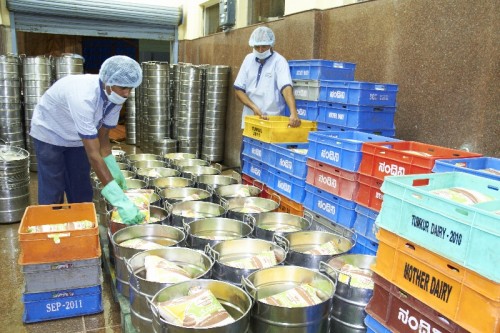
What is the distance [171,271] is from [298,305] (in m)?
0.58

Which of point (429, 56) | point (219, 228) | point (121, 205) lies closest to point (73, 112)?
point (121, 205)

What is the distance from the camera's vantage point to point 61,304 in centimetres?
249

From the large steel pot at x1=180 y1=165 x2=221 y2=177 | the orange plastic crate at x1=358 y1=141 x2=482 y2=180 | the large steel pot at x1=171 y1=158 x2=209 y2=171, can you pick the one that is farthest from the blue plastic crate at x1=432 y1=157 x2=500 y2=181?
the large steel pot at x1=171 y1=158 x2=209 y2=171

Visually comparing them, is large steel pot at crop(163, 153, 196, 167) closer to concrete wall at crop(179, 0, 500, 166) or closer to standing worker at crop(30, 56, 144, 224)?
standing worker at crop(30, 56, 144, 224)

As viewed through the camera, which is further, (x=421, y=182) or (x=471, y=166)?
(x=471, y=166)

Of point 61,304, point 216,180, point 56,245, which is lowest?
point 61,304

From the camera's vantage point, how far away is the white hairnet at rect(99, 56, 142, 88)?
8.13ft

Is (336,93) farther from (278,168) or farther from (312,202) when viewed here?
(312,202)

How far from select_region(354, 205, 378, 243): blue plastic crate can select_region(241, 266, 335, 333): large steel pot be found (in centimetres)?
58

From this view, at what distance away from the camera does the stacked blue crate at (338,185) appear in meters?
2.38

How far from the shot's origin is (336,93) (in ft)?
10.7

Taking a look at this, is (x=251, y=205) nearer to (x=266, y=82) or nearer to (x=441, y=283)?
(x=266, y=82)

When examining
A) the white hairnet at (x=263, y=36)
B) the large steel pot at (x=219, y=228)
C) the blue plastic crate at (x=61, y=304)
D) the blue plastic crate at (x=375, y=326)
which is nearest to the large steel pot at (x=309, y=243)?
the large steel pot at (x=219, y=228)

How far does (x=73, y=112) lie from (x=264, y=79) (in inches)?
83.3
